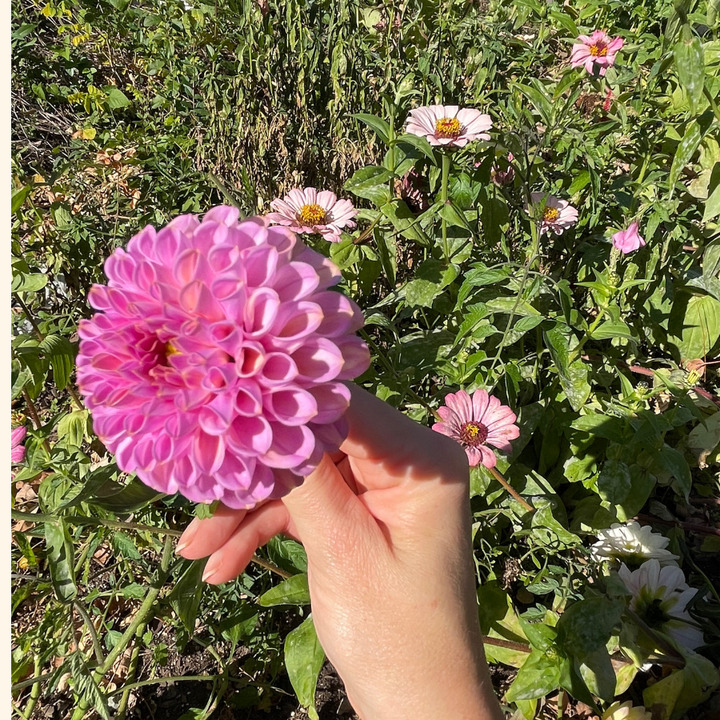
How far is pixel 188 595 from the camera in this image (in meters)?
1.11

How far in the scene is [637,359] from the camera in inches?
73.4

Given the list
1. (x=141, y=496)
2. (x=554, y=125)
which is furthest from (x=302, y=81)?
(x=141, y=496)

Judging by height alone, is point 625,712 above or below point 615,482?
below

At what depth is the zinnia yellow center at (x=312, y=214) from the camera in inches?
73.5

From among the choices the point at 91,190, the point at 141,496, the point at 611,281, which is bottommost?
the point at 91,190

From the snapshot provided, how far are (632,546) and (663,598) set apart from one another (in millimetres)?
137

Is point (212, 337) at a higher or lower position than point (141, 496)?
higher

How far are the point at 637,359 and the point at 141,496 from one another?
151 cm

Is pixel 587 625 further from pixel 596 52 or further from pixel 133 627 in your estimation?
pixel 596 52

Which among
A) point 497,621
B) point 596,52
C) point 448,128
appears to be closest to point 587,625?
point 497,621

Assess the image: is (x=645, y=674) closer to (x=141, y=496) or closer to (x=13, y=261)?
(x=141, y=496)

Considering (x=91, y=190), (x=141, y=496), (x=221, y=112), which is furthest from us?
(x=91, y=190)

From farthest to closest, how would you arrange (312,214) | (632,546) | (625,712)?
(312,214), (632,546), (625,712)

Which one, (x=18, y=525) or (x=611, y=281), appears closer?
(x=611, y=281)
